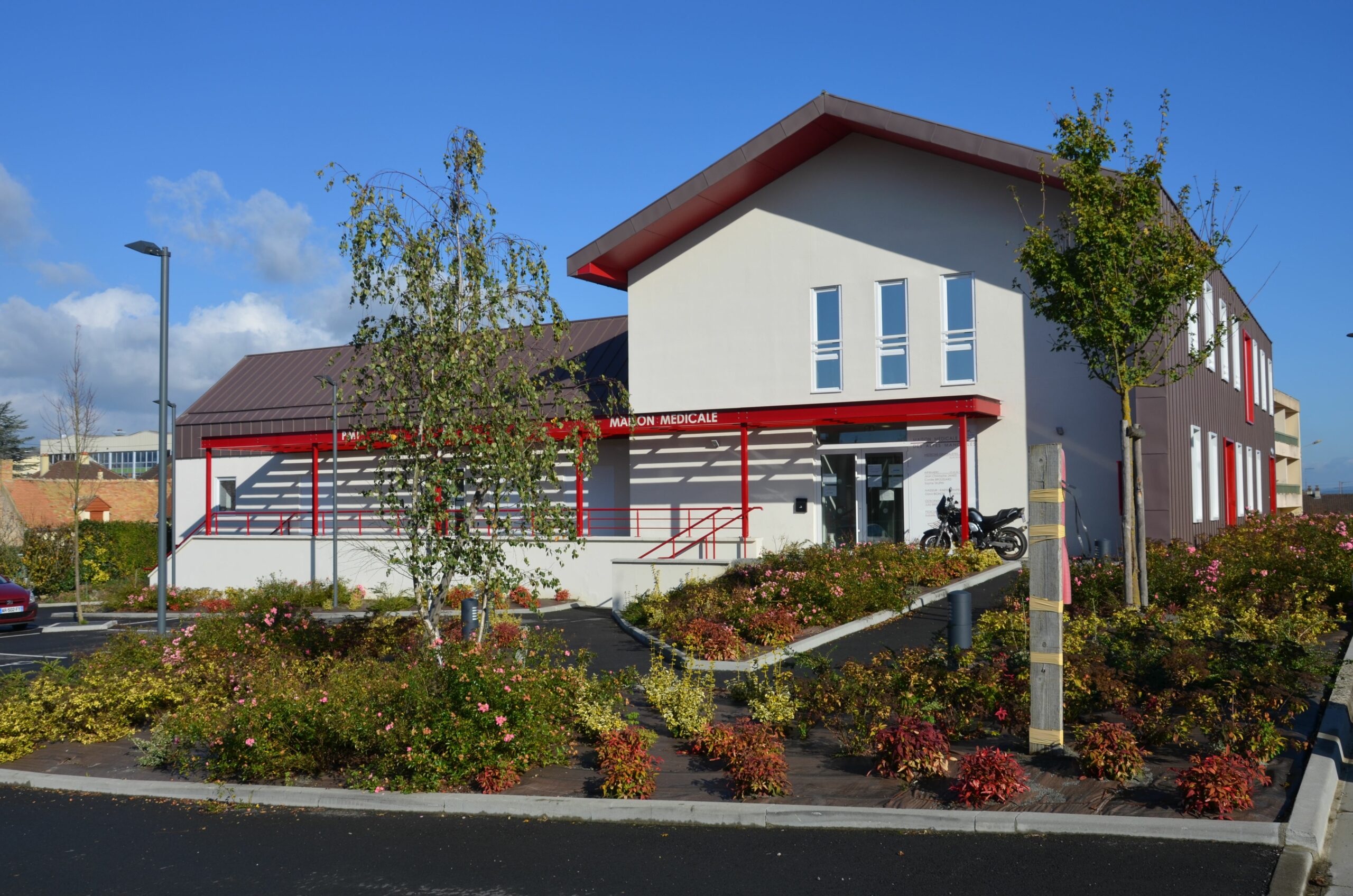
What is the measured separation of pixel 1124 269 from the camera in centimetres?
1222

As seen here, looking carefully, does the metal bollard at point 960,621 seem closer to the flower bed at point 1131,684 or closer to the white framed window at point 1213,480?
the flower bed at point 1131,684

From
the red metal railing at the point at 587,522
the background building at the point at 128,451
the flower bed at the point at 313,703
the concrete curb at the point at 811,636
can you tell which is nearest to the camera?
the flower bed at the point at 313,703

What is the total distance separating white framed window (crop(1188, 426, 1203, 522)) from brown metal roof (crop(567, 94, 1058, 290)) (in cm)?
614

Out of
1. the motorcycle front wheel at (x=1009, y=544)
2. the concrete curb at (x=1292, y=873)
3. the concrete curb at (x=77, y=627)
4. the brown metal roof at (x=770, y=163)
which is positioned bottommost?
the concrete curb at (x=77, y=627)

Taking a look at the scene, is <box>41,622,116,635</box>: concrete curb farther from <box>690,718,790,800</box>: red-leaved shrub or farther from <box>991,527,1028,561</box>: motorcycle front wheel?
<box>690,718,790,800</box>: red-leaved shrub

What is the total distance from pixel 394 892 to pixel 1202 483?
69.0 ft

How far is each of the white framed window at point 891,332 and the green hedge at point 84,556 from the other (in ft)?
71.3

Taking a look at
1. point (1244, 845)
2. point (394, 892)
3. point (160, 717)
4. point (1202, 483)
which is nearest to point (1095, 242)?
point (1244, 845)

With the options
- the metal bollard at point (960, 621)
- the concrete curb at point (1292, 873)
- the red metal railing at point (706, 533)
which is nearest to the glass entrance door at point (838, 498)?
the red metal railing at point (706, 533)

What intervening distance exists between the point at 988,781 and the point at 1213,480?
→ 19221 mm

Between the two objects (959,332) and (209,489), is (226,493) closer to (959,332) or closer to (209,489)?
(209,489)

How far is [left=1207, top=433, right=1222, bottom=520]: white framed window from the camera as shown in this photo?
23.1 m

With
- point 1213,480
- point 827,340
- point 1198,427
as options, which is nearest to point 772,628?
point 827,340

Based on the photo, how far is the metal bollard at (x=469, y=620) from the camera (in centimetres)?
1130
